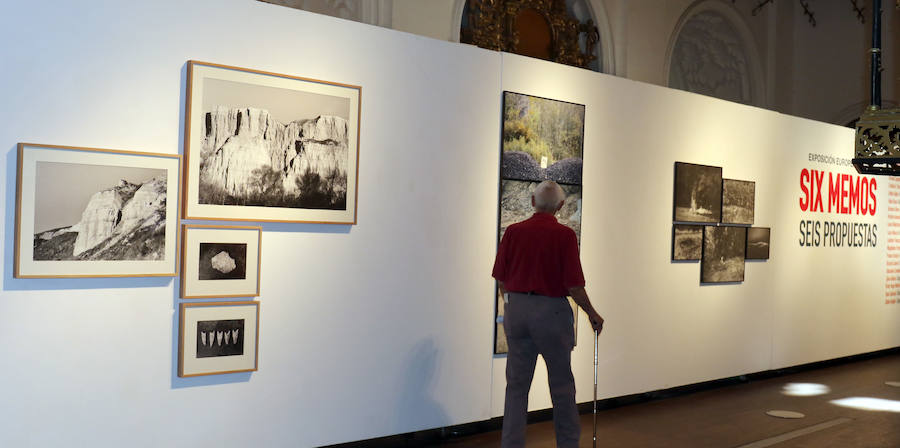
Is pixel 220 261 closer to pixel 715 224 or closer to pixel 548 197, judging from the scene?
pixel 548 197

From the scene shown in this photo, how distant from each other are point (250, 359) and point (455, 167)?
80.0 inches

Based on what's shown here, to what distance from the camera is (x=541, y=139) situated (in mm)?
6676

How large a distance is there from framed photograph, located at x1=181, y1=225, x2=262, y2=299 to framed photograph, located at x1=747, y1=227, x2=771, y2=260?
561 cm

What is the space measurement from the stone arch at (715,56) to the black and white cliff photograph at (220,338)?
6969mm

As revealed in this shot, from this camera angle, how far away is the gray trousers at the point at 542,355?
4.97 meters

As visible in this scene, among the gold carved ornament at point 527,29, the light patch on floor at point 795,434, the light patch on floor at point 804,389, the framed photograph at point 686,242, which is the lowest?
the light patch on floor at point 804,389

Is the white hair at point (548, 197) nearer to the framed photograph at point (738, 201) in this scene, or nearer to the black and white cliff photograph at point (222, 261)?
the black and white cliff photograph at point (222, 261)

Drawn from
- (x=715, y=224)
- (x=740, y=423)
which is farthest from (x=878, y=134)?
(x=715, y=224)

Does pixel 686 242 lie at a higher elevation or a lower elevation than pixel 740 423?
higher

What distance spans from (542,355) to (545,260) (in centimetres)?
55

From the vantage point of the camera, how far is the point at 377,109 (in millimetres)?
5645

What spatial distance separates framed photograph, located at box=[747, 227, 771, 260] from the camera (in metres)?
8.77

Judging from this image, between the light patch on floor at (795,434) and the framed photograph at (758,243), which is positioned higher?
the framed photograph at (758,243)

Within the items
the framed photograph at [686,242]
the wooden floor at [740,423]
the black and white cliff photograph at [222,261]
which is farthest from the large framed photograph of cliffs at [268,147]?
the framed photograph at [686,242]
